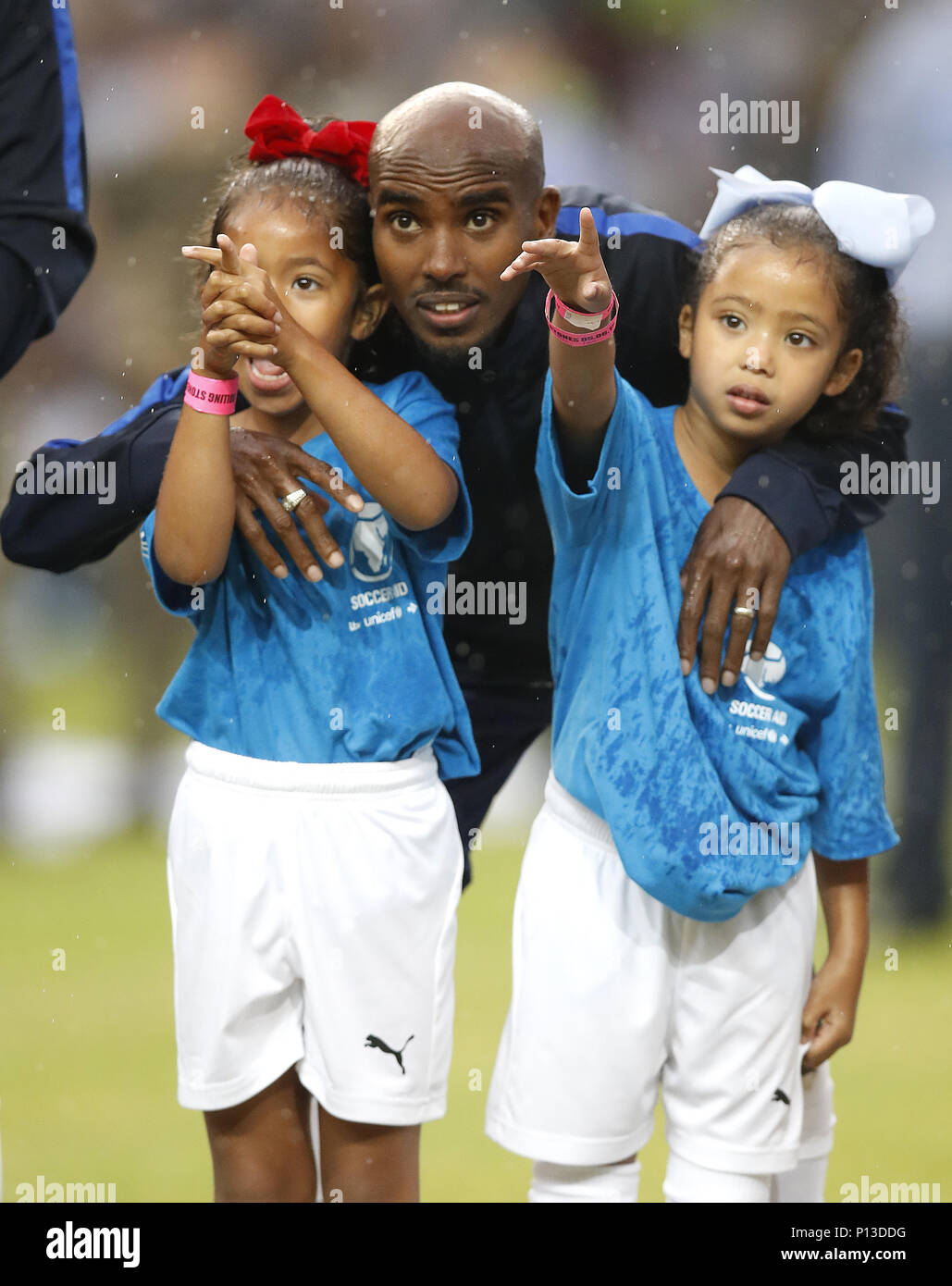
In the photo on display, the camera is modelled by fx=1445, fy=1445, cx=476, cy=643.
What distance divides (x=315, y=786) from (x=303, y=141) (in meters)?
0.63

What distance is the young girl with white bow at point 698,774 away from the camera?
52.9 inches

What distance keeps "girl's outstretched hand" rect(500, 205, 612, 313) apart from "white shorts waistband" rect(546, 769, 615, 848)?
47 centimetres

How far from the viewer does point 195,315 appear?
1.53 meters

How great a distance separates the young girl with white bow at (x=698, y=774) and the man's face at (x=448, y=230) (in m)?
0.15

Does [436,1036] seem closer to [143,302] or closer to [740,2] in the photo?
[143,302]
